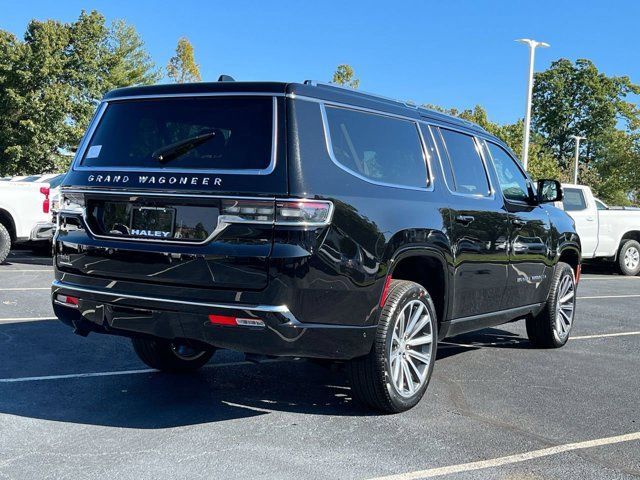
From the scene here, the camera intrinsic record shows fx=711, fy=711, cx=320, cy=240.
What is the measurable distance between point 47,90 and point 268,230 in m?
30.9

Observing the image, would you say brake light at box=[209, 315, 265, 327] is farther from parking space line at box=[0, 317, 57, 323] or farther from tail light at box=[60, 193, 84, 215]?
parking space line at box=[0, 317, 57, 323]

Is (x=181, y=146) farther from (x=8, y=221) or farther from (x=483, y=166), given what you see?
(x=8, y=221)

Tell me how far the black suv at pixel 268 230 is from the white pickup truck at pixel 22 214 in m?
7.60

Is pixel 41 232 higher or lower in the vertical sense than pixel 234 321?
higher

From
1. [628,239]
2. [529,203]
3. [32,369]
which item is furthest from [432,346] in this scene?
[628,239]

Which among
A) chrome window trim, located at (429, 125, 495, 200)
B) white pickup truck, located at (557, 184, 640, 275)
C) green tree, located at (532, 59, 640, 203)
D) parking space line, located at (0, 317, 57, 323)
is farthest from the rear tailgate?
green tree, located at (532, 59, 640, 203)

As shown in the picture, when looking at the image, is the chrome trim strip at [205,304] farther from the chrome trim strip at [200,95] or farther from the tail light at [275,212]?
the chrome trim strip at [200,95]

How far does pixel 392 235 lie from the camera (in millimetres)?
4133

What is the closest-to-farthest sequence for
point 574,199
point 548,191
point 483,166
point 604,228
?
point 483,166, point 548,191, point 574,199, point 604,228

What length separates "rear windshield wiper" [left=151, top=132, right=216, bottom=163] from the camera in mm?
3938

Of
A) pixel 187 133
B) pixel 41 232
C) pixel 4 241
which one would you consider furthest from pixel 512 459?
pixel 4 241

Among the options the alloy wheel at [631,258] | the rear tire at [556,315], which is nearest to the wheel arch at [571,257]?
the rear tire at [556,315]

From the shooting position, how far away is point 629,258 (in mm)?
15891

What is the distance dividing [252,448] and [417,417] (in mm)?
1145
